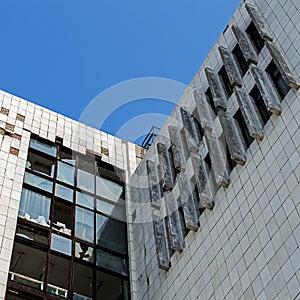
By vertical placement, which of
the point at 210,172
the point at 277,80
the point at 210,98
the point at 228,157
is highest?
the point at 277,80

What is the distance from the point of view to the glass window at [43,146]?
24.9 metres

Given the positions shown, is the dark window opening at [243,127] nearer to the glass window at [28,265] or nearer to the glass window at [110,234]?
the glass window at [110,234]

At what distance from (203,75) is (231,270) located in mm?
8836

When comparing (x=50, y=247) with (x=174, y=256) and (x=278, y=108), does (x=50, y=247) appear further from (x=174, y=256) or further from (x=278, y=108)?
(x=278, y=108)

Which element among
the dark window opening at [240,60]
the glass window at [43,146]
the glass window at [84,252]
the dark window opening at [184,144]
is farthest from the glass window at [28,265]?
the dark window opening at [240,60]

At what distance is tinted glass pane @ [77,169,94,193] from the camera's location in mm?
24969

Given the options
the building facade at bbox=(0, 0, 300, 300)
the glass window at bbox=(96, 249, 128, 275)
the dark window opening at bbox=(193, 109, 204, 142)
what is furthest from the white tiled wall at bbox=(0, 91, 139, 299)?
the dark window opening at bbox=(193, 109, 204, 142)

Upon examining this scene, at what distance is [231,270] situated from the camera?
54.2 ft

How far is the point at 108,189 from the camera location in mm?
25844

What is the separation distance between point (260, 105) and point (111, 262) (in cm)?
841

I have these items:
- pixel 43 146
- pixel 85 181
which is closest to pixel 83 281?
pixel 85 181

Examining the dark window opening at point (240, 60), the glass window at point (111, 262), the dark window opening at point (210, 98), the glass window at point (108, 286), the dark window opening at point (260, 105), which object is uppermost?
the dark window opening at point (240, 60)

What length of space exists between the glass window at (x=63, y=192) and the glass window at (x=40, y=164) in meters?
0.71

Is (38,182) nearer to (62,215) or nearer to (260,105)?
(62,215)
